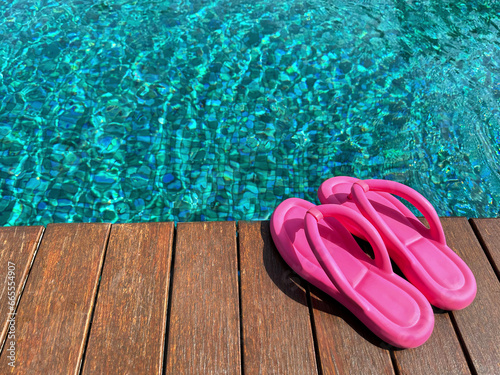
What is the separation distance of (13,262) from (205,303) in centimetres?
82

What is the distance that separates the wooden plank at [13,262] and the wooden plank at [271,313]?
87 centimetres

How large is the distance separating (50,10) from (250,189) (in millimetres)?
2434

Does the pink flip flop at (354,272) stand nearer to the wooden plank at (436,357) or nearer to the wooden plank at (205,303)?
the wooden plank at (436,357)

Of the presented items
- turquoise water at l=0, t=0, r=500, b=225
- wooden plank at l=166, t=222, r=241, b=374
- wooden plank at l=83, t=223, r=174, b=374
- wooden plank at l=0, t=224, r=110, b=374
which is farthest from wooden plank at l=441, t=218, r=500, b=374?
wooden plank at l=0, t=224, r=110, b=374

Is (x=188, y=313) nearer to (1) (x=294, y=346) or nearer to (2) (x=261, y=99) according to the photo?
(1) (x=294, y=346)

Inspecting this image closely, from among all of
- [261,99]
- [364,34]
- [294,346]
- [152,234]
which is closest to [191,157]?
[261,99]

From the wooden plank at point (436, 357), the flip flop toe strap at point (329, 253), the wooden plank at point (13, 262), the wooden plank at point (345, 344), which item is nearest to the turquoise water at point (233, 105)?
the wooden plank at point (13, 262)

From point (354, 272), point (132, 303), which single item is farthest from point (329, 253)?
point (132, 303)

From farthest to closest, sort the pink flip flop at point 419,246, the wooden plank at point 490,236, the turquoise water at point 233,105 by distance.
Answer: the turquoise water at point 233,105, the wooden plank at point 490,236, the pink flip flop at point 419,246

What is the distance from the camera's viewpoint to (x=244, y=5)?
3.50 metres

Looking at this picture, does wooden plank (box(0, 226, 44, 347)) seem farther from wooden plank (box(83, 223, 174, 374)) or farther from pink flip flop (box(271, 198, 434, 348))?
pink flip flop (box(271, 198, 434, 348))

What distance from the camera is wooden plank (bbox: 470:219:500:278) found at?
1.71m

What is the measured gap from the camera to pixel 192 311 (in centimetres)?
153

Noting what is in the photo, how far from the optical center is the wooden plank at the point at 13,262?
152cm
